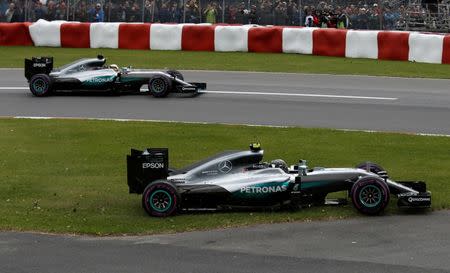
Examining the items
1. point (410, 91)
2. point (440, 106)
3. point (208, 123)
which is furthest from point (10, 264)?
point (410, 91)

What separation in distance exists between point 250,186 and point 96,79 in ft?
34.6

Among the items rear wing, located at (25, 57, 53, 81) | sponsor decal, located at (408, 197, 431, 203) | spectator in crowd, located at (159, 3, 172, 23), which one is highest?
spectator in crowd, located at (159, 3, 172, 23)

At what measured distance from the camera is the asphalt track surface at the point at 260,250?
1021 cm

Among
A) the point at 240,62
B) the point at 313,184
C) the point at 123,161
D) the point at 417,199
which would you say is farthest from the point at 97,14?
the point at 417,199

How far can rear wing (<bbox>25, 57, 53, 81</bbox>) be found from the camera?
22.4 m

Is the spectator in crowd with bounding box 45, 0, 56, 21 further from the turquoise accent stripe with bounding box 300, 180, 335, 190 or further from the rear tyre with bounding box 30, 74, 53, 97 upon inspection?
the turquoise accent stripe with bounding box 300, 180, 335, 190

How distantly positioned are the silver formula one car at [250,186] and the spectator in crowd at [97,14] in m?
22.4

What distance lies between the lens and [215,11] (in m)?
34.2

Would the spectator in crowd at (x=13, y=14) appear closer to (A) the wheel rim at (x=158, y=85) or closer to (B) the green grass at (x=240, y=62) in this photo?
(B) the green grass at (x=240, y=62)

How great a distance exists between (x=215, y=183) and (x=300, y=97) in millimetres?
10548

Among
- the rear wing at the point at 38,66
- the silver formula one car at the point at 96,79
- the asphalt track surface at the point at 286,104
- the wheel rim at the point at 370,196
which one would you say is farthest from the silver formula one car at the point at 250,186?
the rear wing at the point at 38,66

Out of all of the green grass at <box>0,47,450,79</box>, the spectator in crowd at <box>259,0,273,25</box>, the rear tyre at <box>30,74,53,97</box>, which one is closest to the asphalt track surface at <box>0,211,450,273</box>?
the rear tyre at <box>30,74,53,97</box>

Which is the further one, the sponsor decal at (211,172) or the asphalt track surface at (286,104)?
the asphalt track surface at (286,104)

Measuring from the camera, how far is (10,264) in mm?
10359
